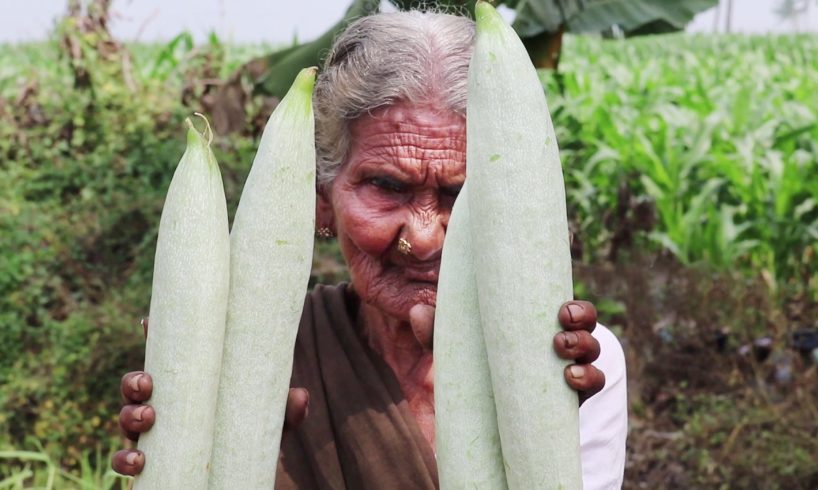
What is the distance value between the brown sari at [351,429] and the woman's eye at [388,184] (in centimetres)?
36

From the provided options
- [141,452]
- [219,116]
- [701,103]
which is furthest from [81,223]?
[141,452]

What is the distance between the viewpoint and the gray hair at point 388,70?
6.60 ft

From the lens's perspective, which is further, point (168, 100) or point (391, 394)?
point (168, 100)

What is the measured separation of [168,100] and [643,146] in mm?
3566

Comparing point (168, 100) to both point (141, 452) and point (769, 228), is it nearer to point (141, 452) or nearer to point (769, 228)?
point (769, 228)

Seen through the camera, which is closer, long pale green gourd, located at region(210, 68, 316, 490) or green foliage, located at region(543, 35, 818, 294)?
long pale green gourd, located at region(210, 68, 316, 490)

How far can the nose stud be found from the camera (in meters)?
1.95

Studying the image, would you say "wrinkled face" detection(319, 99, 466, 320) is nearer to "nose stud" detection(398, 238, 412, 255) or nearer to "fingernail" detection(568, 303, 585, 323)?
"nose stud" detection(398, 238, 412, 255)

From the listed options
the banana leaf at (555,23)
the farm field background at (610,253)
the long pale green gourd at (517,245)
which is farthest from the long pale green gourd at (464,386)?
the banana leaf at (555,23)

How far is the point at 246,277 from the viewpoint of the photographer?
1417mm

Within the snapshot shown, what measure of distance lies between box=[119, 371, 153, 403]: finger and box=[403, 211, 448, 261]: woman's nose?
2.10ft

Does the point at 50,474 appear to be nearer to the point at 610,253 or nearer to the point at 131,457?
the point at 131,457

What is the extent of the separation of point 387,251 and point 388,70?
33 cm

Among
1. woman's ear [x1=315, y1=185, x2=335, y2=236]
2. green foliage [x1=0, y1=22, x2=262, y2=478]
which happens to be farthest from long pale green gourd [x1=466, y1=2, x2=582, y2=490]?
green foliage [x1=0, y1=22, x2=262, y2=478]
